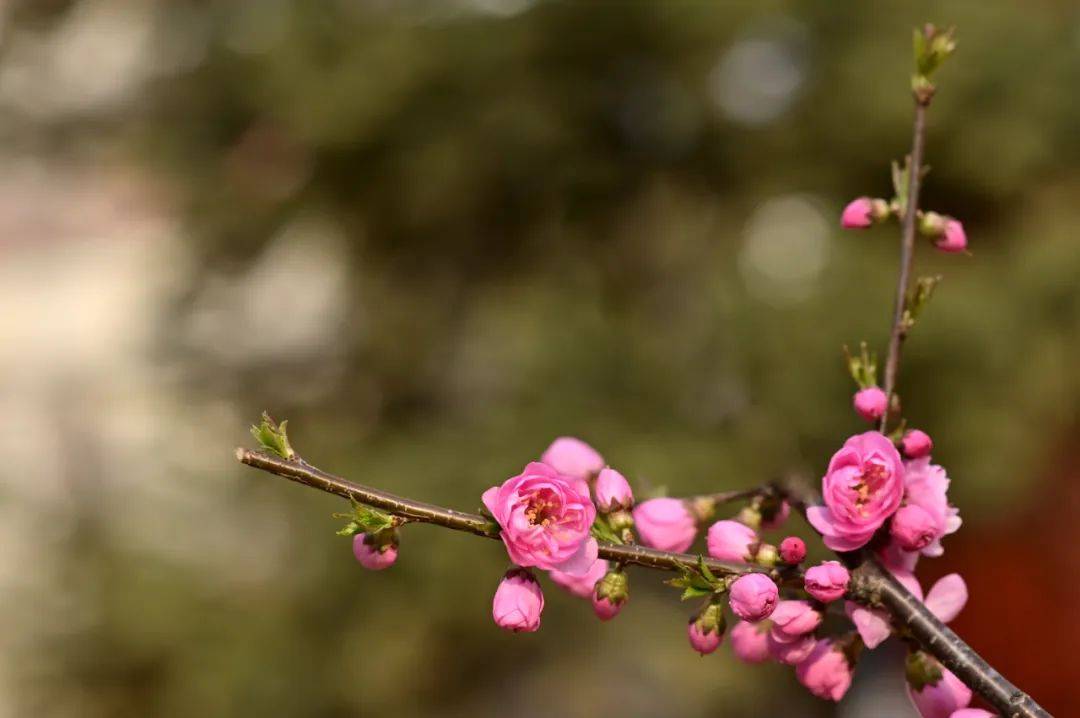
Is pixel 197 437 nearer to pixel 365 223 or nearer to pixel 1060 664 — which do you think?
pixel 365 223

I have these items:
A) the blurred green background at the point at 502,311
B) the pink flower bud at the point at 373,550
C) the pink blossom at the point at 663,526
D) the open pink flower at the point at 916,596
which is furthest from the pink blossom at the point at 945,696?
the blurred green background at the point at 502,311

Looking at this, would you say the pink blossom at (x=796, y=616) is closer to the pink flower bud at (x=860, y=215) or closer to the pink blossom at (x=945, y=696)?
the pink blossom at (x=945, y=696)

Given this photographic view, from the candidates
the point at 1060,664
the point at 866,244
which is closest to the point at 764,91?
the point at 866,244

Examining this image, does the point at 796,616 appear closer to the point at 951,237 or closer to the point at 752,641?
the point at 752,641

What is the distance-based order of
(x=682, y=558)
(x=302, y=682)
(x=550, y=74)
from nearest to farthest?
(x=682, y=558) < (x=302, y=682) < (x=550, y=74)

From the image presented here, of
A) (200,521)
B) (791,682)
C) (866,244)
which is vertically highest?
(200,521)

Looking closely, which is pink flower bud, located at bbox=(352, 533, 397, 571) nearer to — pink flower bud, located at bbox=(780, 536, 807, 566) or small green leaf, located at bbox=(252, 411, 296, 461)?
small green leaf, located at bbox=(252, 411, 296, 461)

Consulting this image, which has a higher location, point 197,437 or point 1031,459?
point 197,437

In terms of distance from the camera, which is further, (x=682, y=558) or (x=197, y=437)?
(x=197, y=437)
